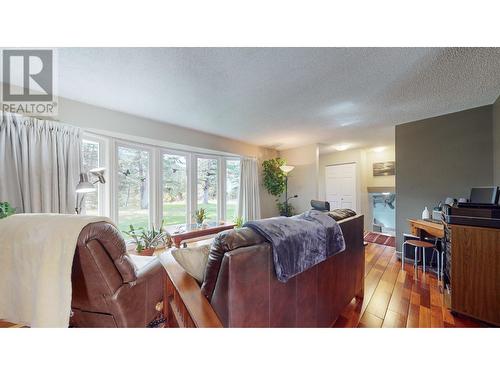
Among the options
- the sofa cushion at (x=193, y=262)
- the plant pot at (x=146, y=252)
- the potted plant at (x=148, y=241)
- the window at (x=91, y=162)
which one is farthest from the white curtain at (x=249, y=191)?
the sofa cushion at (x=193, y=262)

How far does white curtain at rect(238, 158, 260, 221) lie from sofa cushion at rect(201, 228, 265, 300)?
304cm

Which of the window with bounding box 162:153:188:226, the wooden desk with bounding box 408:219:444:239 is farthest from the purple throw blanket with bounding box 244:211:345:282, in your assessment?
the window with bounding box 162:153:188:226

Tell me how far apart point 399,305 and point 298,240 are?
1.60m

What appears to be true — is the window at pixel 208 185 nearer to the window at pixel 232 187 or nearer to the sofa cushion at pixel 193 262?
the window at pixel 232 187

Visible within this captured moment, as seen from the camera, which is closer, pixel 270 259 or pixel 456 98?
pixel 270 259

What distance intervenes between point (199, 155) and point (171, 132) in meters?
0.82

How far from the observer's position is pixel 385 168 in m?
4.43

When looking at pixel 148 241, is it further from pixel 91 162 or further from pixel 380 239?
pixel 380 239

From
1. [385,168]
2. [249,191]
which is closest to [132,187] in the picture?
[249,191]

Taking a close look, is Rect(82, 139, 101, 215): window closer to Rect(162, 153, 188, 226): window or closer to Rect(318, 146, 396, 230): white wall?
Rect(162, 153, 188, 226): window
